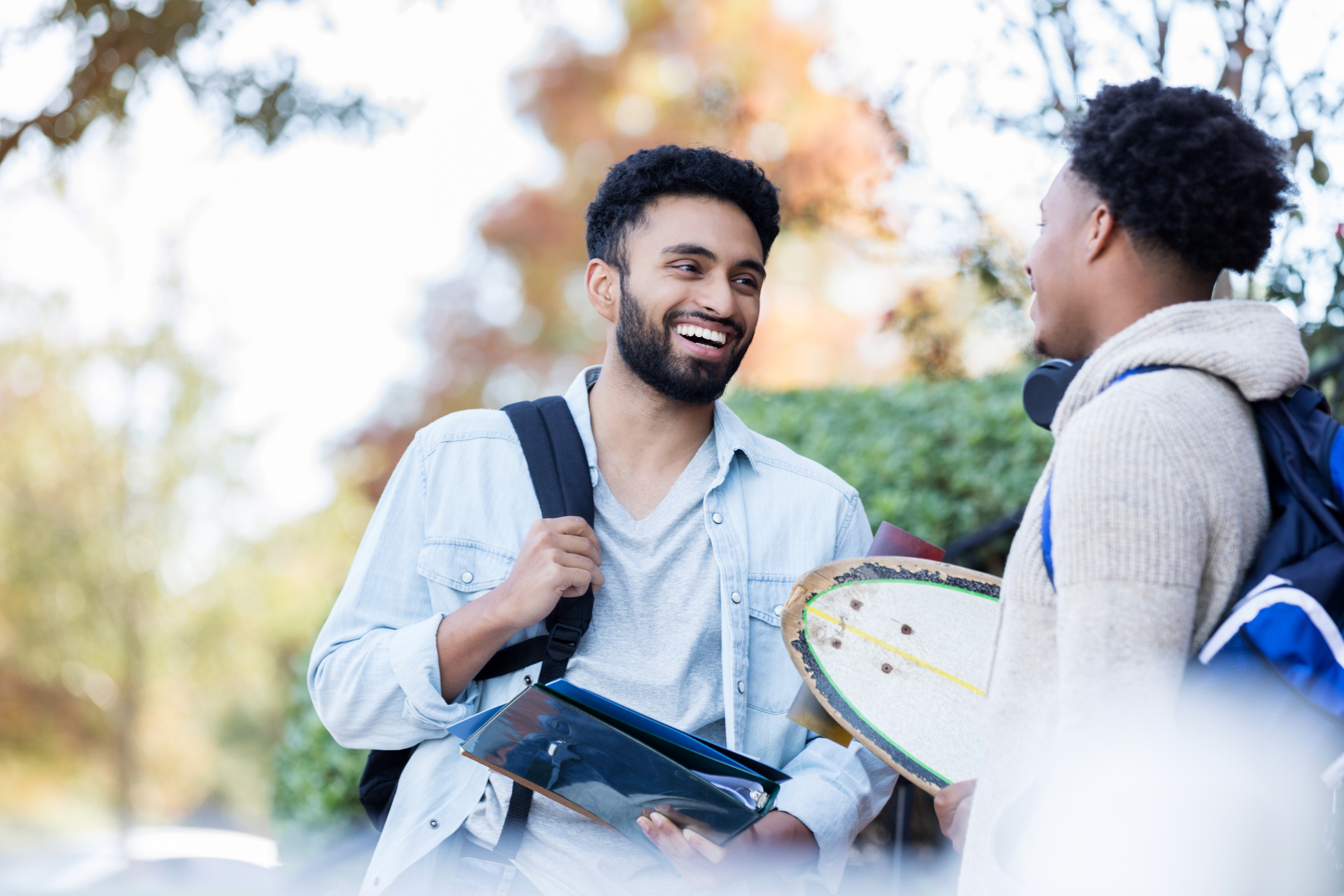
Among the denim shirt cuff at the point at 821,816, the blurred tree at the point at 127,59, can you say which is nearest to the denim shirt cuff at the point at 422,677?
the denim shirt cuff at the point at 821,816

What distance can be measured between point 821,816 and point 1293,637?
116 centimetres

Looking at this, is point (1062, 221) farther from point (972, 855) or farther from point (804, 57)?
point (804, 57)

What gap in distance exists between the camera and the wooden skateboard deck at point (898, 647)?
7.03 ft

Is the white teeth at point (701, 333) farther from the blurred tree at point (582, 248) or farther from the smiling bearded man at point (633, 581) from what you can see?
the blurred tree at point (582, 248)

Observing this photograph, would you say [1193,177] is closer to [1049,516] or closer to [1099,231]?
[1099,231]

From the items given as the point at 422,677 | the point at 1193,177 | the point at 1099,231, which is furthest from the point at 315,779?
the point at 1193,177

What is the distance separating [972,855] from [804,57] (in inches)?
477

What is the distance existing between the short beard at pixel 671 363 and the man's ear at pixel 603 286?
148mm

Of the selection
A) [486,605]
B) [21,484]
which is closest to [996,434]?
[486,605]

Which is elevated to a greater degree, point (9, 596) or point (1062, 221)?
point (1062, 221)

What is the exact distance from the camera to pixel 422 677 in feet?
6.95

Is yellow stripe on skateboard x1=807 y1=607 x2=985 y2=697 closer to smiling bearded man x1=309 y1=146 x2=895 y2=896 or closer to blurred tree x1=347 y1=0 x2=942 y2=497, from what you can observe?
smiling bearded man x1=309 y1=146 x2=895 y2=896

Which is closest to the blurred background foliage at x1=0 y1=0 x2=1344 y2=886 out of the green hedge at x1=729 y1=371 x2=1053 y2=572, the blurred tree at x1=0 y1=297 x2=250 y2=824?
the blurred tree at x1=0 y1=297 x2=250 y2=824

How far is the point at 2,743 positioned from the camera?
1656cm
